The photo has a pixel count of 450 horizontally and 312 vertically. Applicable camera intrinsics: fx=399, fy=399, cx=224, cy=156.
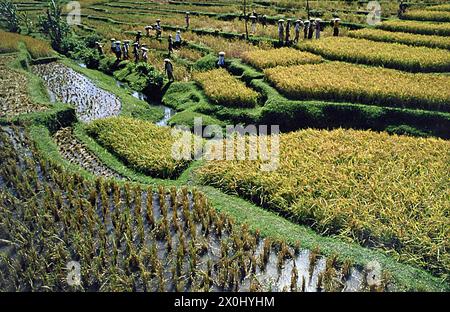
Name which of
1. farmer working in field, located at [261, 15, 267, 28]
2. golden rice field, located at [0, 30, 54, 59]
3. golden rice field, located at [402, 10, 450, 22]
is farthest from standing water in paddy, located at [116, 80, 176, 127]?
golden rice field, located at [402, 10, 450, 22]

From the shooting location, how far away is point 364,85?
11.2m

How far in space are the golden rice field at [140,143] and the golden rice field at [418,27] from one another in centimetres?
1178

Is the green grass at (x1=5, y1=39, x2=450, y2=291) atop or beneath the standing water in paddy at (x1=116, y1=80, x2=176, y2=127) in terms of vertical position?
beneath

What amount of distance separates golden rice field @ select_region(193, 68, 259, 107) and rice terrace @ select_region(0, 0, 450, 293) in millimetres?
68

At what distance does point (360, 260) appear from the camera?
5949 millimetres

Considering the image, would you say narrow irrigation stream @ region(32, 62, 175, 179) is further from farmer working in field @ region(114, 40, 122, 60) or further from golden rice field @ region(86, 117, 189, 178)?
farmer working in field @ region(114, 40, 122, 60)

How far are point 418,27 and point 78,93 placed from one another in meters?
13.7

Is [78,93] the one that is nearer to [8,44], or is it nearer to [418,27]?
[8,44]

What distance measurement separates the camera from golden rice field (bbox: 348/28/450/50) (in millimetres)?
14555

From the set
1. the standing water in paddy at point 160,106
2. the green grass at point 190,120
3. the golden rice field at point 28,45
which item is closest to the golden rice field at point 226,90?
the green grass at point 190,120

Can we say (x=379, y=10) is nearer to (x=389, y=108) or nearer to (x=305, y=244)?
(x=389, y=108)
